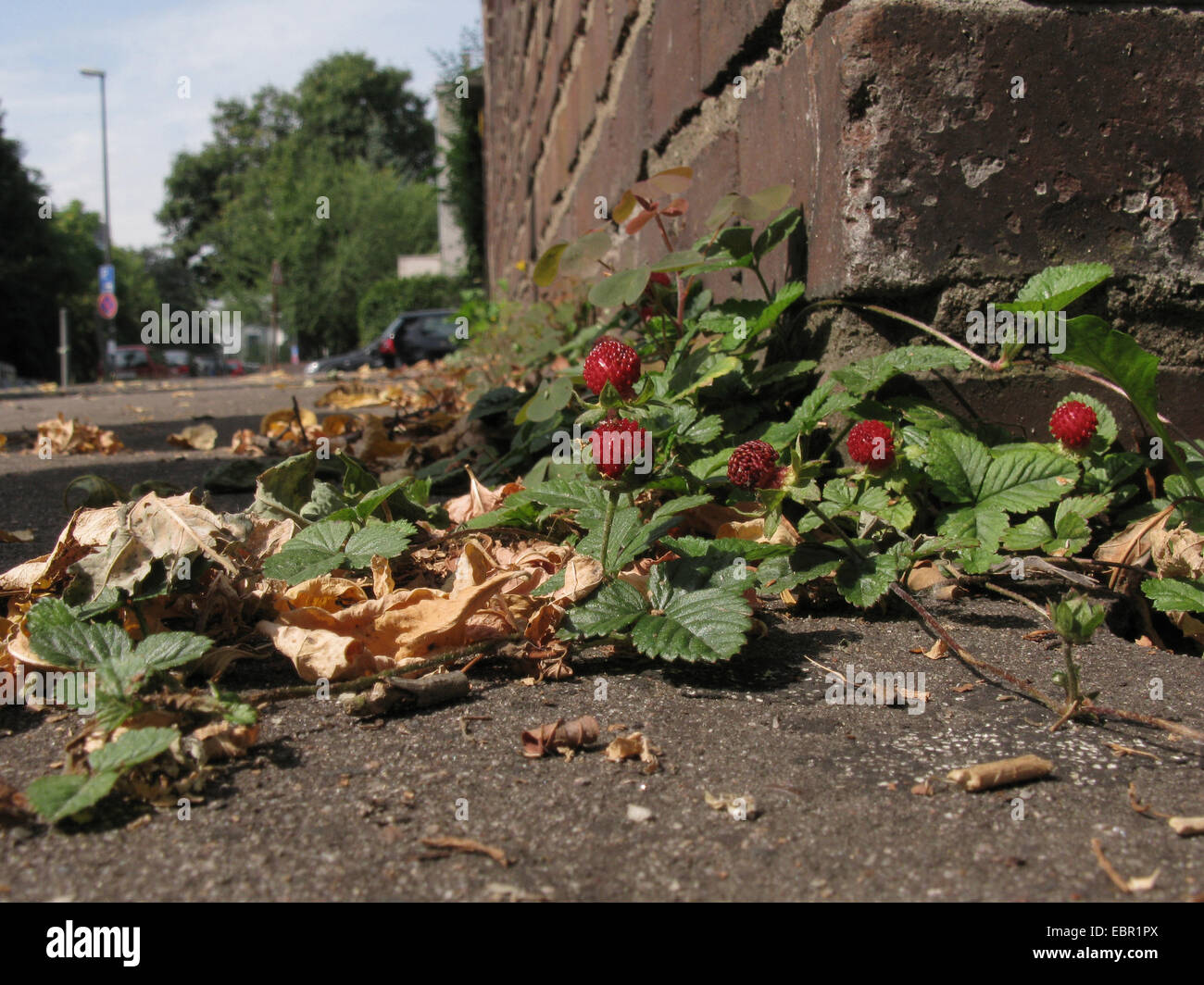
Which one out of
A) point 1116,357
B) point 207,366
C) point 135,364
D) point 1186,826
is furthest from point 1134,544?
point 207,366

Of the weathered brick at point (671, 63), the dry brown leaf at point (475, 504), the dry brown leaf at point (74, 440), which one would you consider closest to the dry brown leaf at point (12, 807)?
the dry brown leaf at point (475, 504)

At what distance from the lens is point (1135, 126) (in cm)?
189

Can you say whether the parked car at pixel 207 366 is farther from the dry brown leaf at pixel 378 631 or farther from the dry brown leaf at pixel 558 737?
the dry brown leaf at pixel 558 737

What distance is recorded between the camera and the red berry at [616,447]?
4.51 ft

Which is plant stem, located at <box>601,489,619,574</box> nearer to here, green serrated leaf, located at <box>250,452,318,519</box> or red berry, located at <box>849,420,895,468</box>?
red berry, located at <box>849,420,895,468</box>

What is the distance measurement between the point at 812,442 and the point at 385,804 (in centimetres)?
130

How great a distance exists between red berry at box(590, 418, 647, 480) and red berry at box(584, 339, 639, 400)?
7.2 inches

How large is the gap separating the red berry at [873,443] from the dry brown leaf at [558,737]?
79 cm

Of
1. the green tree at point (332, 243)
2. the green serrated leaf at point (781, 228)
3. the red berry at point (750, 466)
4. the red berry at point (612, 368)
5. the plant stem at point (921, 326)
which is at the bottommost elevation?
the red berry at point (750, 466)

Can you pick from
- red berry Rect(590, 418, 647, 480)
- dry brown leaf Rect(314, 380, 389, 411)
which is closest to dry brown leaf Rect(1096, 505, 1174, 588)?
red berry Rect(590, 418, 647, 480)

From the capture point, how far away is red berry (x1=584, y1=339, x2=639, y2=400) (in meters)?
1.57

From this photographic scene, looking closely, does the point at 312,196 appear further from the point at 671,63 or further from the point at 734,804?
the point at 734,804

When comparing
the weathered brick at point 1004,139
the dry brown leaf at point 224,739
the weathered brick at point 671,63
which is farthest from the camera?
the weathered brick at point 671,63
